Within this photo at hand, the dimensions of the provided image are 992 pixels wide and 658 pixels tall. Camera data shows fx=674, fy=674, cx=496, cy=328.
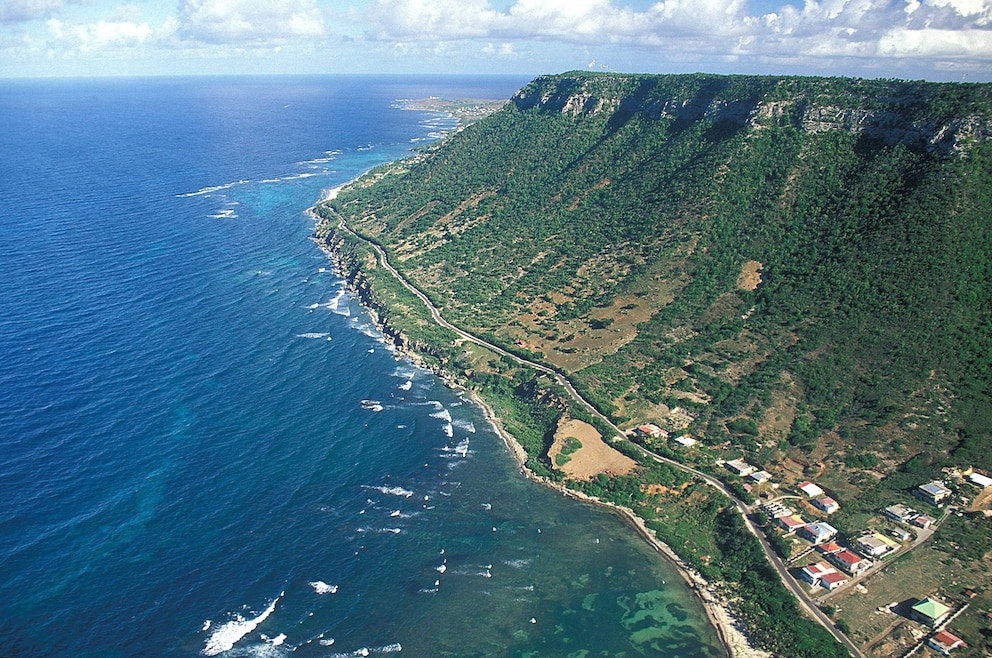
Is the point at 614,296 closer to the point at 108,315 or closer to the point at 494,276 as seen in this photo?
the point at 494,276

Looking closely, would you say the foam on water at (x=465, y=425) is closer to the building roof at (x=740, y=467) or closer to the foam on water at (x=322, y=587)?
the foam on water at (x=322, y=587)

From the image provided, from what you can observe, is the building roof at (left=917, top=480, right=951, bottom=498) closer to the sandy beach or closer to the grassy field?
the grassy field

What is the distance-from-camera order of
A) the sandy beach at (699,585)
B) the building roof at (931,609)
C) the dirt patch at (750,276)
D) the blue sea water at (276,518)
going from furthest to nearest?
the dirt patch at (750,276) → the blue sea water at (276,518) → the sandy beach at (699,585) → the building roof at (931,609)

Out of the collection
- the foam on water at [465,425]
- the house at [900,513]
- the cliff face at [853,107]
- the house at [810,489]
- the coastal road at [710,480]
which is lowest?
the foam on water at [465,425]

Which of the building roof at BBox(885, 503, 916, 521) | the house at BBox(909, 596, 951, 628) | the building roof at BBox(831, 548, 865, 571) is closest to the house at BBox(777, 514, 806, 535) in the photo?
the building roof at BBox(831, 548, 865, 571)

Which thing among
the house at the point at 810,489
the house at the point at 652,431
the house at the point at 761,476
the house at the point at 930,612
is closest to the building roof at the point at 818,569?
the house at the point at 930,612

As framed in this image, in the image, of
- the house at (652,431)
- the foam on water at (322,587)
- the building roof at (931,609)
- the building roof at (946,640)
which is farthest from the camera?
the house at (652,431)
